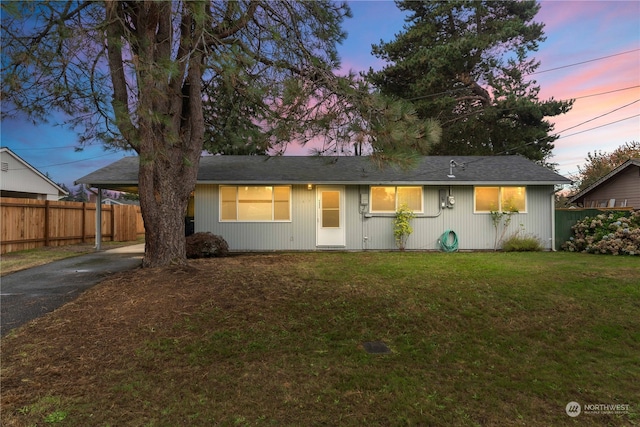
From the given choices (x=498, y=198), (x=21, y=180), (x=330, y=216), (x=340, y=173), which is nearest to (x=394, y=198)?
(x=340, y=173)

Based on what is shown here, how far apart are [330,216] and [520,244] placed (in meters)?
5.98

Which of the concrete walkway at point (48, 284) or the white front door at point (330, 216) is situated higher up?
the white front door at point (330, 216)

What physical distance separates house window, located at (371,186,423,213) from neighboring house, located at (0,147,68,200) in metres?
18.2

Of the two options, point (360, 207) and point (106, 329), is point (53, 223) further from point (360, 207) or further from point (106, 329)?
point (106, 329)

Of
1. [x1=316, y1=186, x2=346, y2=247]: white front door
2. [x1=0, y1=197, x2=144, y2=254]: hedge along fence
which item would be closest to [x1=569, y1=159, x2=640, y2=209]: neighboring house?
[x1=316, y1=186, x2=346, y2=247]: white front door

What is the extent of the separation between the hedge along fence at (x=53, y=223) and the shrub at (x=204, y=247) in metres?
6.25

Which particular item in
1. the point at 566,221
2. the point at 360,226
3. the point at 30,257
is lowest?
the point at 30,257

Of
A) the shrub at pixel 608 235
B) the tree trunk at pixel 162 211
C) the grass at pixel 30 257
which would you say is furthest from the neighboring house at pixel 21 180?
the shrub at pixel 608 235

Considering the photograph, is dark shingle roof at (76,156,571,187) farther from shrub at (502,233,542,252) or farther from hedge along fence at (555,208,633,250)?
shrub at (502,233,542,252)

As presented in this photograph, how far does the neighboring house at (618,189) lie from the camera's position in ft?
46.1

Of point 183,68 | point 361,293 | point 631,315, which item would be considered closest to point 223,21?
point 183,68

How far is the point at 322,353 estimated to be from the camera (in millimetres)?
3373

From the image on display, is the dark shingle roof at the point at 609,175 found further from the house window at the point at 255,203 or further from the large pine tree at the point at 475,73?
the house window at the point at 255,203

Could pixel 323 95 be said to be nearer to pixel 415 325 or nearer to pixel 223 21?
pixel 223 21
